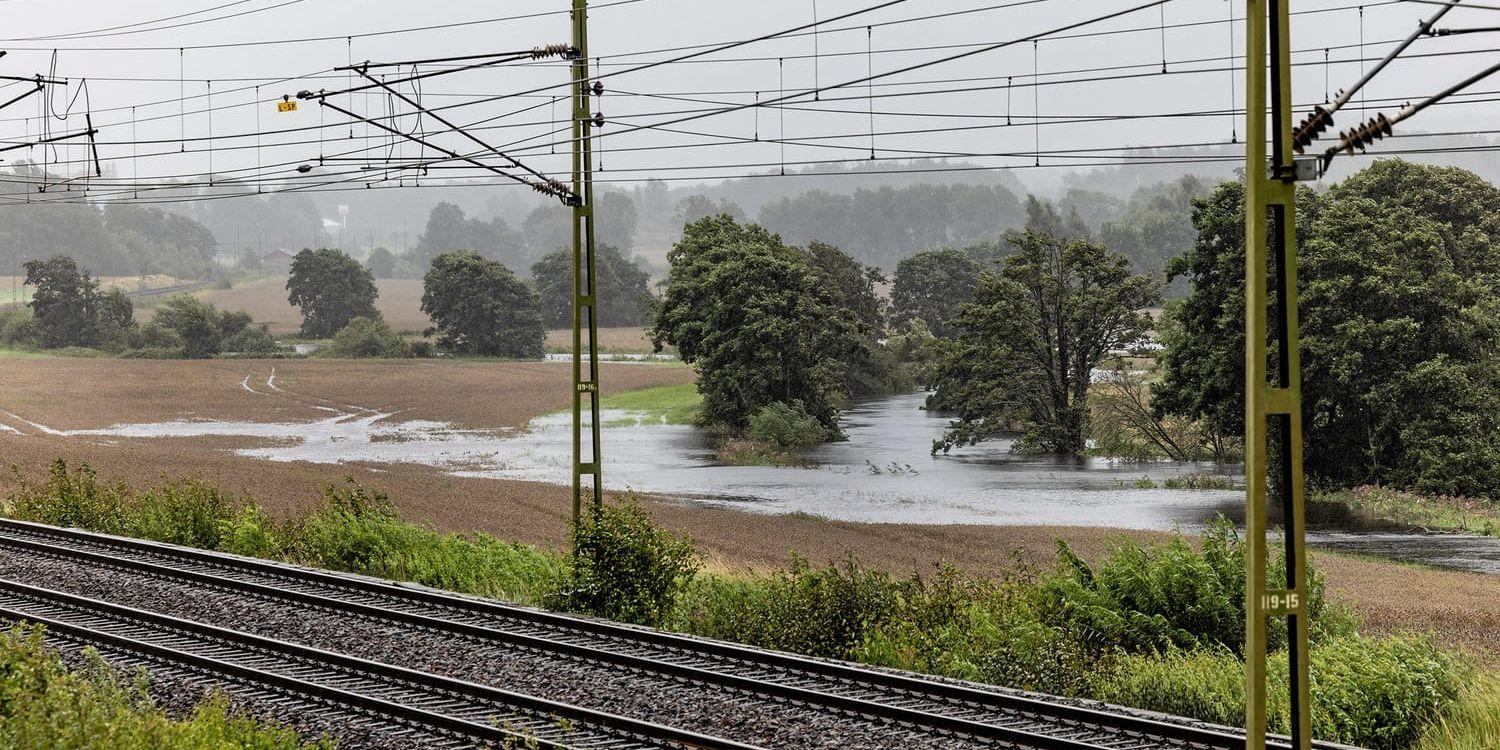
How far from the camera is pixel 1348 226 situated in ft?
140

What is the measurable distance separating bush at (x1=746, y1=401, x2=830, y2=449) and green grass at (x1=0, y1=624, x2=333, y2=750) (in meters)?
42.7

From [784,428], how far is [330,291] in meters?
65.4

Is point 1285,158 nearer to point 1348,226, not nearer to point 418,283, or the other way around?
point 1348,226

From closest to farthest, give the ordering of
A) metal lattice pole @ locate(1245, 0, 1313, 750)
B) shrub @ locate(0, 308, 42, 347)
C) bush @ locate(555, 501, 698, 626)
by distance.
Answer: metal lattice pole @ locate(1245, 0, 1313, 750) → bush @ locate(555, 501, 698, 626) → shrub @ locate(0, 308, 42, 347)

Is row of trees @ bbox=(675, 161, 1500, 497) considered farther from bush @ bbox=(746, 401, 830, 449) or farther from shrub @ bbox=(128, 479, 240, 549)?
shrub @ bbox=(128, 479, 240, 549)

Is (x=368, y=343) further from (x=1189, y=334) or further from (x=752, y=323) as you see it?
(x=1189, y=334)

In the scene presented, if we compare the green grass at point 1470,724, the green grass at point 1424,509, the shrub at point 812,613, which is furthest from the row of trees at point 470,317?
the green grass at point 1470,724

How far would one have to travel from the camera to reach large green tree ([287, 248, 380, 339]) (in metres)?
111

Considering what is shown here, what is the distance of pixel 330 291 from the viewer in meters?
111

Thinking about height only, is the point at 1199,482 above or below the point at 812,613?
below

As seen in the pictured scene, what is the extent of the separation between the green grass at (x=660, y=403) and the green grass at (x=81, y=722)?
5207 centimetres

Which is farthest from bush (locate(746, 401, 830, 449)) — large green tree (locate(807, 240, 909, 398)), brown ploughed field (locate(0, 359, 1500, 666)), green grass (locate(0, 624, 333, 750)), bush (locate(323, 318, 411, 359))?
bush (locate(323, 318, 411, 359))

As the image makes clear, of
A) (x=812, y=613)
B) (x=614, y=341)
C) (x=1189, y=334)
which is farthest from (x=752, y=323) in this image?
(x=614, y=341)

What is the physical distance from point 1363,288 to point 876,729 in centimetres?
3251
